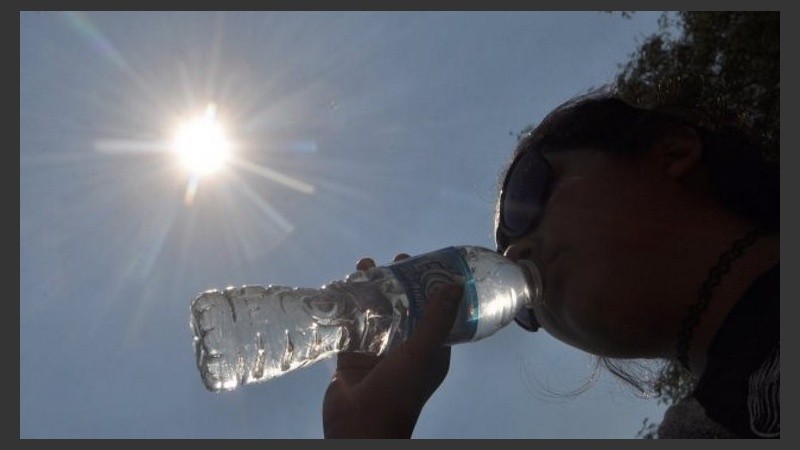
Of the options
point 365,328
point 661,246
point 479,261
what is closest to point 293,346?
point 365,328

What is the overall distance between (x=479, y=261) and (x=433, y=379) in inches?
31.1

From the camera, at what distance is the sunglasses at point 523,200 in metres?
2.21

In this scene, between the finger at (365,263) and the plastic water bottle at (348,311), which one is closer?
the plastic water bottle at (348,311)

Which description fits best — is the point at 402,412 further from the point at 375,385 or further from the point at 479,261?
the point at 479,261

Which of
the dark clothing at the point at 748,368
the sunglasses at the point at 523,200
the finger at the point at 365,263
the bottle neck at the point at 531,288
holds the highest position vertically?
the sunglasses at the point at 523,200

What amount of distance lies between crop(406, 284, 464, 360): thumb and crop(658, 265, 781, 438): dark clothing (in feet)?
2.50

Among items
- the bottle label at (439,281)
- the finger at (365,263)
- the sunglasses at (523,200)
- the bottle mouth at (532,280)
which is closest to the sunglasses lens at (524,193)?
the sunglasses at (523,200)

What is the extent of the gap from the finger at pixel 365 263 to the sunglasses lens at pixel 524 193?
0.52 meters

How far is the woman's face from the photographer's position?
189 centimetres

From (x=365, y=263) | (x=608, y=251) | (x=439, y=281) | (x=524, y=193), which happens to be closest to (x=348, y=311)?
(x=365, y=263)

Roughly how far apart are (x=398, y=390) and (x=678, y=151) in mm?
1204

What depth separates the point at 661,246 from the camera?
1.92 m

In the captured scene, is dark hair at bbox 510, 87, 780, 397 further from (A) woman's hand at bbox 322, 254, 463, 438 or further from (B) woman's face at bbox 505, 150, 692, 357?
(A) woman's hand at bbox 322, 254, 463, 438

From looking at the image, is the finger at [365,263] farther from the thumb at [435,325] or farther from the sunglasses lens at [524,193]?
the thumb at [435,325]
